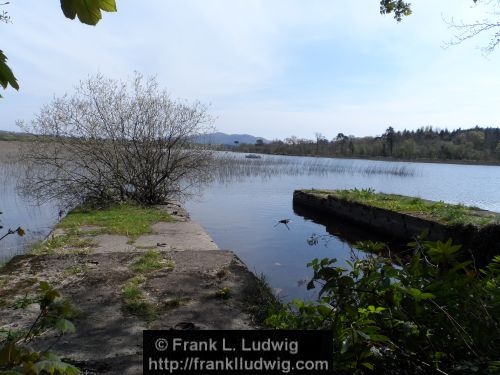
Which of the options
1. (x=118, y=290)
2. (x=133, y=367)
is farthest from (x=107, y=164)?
(x=133, y=367)

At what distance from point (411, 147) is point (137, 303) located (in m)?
79.9

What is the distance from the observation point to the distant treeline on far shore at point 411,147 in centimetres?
7362

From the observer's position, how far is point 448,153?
7431 centimetres

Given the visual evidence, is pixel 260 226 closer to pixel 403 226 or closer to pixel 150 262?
pixel 403 226

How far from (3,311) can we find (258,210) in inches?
574

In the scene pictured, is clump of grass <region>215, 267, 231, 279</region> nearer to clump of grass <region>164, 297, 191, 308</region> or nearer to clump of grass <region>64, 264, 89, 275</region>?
clump of grass <region>164, 297, 191, 308</region>

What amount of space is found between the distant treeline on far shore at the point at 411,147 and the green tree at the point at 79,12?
66459 mm

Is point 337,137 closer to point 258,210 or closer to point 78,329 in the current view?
point 258,210

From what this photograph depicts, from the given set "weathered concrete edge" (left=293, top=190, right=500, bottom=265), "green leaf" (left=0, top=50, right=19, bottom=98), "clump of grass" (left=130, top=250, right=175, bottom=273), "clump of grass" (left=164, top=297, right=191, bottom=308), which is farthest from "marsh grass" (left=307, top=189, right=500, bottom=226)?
"green leaf" (left=0, top=50, right=19, bottom=98)

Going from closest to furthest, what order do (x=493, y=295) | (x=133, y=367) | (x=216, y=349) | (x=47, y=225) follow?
(x=216, y=349) < (x=493, y=295) < (x=133, y=367) < (x=47, y=225)

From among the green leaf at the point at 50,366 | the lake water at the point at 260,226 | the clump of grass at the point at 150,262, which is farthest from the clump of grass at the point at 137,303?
the green leaf at the point at 50,366

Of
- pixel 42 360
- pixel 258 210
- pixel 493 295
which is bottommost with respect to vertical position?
pixel 258 210

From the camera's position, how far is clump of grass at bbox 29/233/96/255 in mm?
6758

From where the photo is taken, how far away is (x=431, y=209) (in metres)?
13.2
